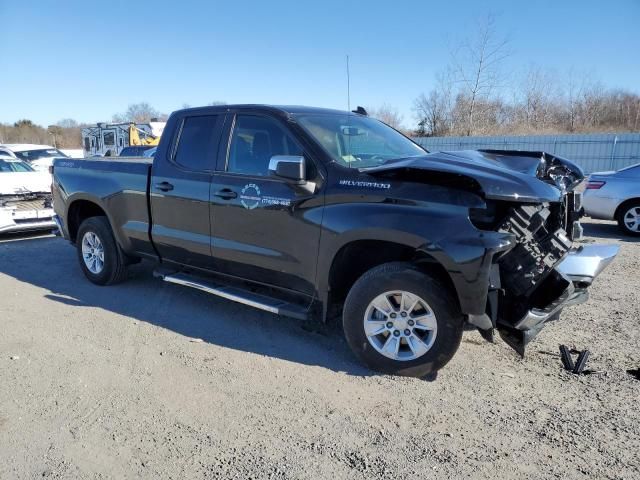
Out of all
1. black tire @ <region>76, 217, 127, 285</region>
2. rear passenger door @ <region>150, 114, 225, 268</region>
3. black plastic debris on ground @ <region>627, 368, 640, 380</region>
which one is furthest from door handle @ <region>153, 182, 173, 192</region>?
black plastic debris on ground @ <region>627, 368, 640, 380</region>

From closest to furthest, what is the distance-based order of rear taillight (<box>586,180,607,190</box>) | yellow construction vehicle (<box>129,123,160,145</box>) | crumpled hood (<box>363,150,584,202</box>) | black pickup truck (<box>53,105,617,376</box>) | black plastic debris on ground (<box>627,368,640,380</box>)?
crumpled hood (<box>363,150,584,202</box>), black pickup truck (<box>53,105,617,376</box>), black plastic debris on ground (<box>627,368,640,380</box>), rear taillight (<box>586,180,607,190</box>), yellow construction vehicle (<box>129,123,160,145</box>)

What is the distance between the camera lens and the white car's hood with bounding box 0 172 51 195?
8.66 meters

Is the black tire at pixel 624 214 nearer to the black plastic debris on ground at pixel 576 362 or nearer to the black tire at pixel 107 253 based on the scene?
the black plastic debris on ground at pixel 576 362

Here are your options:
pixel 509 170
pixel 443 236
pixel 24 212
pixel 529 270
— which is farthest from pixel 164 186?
pixel 24 212

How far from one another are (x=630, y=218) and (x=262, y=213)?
7645 mm

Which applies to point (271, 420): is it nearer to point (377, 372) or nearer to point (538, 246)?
point (377, 372)

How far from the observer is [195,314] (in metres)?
4.85

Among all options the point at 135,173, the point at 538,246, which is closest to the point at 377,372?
the point at 538,246

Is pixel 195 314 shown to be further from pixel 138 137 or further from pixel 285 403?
pixel 138 137

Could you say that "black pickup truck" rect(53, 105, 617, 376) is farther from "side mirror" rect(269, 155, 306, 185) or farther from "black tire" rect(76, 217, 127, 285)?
"black tire" rect(76, 217, 127, 285)

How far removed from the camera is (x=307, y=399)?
3.28 meters

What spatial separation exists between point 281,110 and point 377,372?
7.42 ft

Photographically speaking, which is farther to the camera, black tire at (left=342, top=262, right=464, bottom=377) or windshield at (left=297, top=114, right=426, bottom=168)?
windshield at (left=297, top=114, right=426, bottom=168)

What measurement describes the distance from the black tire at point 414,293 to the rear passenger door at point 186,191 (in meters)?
1.66
